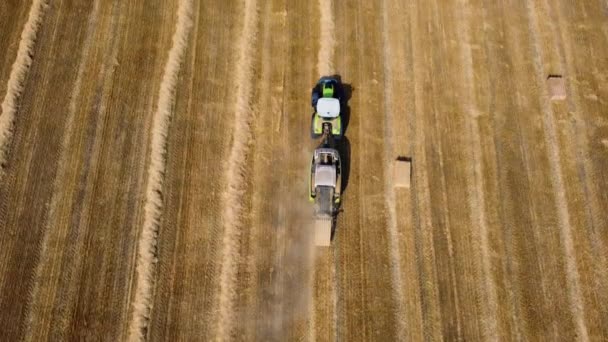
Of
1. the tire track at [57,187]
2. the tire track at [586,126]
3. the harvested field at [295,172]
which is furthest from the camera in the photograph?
the tire track at [586,126]

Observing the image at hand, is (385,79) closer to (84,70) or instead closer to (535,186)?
(535,186)

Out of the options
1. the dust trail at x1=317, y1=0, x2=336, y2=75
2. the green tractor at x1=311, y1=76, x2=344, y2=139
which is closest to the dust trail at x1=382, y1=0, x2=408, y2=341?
the green tractor at x1=311, y1=76, x2=344, y2=139

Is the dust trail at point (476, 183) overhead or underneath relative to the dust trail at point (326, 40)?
underneath

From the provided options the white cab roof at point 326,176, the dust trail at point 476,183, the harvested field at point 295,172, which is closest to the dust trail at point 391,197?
the harvested field at point 295,172

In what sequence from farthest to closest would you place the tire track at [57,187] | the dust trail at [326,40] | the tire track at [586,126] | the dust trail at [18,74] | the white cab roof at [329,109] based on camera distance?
the dust trail at [326,40]
the dust trail at [18,74]
the white cab roof at [329,109]
the tire track at [586,126]
the tire track at [57,187]

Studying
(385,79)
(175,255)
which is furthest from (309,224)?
(385,79)

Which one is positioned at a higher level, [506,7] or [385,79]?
[506,7]

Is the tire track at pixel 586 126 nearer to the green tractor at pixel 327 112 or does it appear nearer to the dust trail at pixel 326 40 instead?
the green tractor at pixel 327 112
